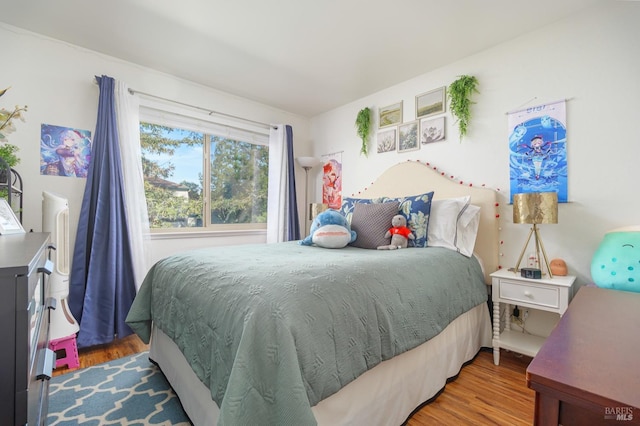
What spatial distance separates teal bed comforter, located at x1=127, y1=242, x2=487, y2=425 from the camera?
3.03 feet

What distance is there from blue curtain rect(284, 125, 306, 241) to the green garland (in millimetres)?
2032

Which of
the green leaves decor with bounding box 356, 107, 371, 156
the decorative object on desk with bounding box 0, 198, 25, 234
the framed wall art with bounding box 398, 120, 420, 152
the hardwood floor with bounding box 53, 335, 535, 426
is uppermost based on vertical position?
the green leaves decor with bounding box 356, 107, 371, 156

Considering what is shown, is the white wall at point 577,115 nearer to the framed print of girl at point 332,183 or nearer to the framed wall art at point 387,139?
the framed wall art at point 387,139

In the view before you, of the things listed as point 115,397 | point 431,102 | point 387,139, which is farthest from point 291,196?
point 115,397

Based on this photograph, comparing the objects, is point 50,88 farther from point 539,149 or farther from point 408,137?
point 539,149

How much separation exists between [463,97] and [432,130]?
397 millimetres

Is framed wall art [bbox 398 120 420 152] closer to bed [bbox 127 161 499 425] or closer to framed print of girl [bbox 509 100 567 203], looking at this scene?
framed print of girl [bbox 509 100 567 203]

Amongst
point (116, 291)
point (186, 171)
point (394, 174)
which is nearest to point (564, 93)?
point (394, 174)

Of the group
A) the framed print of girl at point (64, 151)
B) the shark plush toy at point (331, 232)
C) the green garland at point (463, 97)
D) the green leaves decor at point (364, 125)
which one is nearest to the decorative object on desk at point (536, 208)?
the green garland at point (463, 97)

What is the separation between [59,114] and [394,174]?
310cm

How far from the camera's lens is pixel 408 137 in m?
3.04

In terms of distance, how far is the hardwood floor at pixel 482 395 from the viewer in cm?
150

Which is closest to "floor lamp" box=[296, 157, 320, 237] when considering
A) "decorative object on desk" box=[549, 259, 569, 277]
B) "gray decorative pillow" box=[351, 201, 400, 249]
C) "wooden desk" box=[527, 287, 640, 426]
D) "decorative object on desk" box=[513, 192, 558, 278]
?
"gray decorative pillow" box=[351, 201, 400, 249]

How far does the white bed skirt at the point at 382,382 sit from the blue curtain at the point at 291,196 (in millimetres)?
2074
